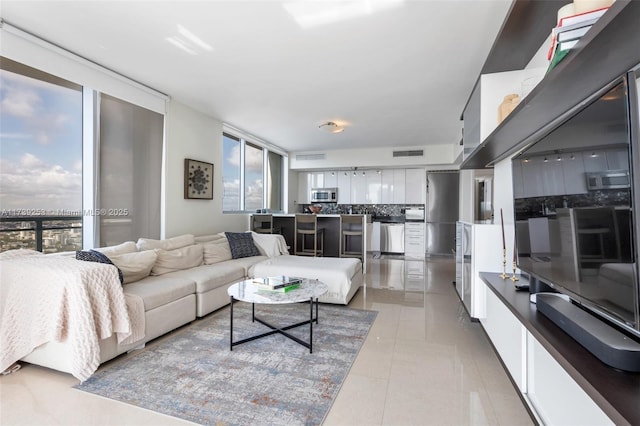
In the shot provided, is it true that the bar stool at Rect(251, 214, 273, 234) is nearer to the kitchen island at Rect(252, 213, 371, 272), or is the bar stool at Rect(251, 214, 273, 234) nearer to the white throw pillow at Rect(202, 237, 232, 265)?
the kitchen island at Rect(252, 213, 371, 272)

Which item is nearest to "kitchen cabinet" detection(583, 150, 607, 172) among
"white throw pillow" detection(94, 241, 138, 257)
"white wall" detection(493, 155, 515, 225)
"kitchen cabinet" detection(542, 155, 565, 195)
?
"kitchen cabinet" detection(542, 155, 565, 195)

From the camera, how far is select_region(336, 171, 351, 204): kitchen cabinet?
8.00 metres

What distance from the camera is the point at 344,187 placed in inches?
316

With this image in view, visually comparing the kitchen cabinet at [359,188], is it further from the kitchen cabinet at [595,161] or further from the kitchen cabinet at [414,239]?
the kitchen cabinet at [595,161]

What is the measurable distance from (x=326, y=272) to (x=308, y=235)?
8.84 feet

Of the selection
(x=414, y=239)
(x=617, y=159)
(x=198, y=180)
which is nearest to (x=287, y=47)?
(x=617, y=159)

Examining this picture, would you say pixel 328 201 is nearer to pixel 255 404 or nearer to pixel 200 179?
pixel 200 179

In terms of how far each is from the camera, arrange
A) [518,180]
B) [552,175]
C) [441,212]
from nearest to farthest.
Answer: [552,175], [518,180], [441,212]

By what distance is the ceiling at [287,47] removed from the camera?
2180mm

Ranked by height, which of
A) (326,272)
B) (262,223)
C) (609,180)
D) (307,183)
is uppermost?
(307,183)

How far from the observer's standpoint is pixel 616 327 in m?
1.23

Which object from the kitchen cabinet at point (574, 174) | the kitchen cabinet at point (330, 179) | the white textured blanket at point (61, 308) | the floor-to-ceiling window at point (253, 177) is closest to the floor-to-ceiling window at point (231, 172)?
the floor-to-ceiling window at point (253, 177)

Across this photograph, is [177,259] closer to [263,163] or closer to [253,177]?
[253,177]

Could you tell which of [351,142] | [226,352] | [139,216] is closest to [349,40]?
[226,352]
